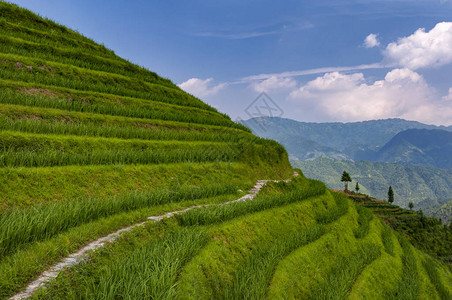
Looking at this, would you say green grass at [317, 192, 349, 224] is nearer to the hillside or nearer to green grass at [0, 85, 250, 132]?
green grass at [0, 85, 250, 132]

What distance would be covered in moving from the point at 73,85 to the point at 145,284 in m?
14.7

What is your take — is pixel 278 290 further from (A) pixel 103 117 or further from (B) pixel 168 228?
(A) pixel 103 117

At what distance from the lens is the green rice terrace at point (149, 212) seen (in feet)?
11.8

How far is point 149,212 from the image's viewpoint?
5945mm

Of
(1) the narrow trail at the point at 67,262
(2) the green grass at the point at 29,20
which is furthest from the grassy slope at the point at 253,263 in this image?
(2) the green grass at the point at 29,20

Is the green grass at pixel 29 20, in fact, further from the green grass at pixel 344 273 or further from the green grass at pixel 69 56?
the green grass at pixel 344 273

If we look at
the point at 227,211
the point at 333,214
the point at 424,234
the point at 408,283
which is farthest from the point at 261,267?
the point at 424,234

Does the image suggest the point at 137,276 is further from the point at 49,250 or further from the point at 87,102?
the point at 87,102

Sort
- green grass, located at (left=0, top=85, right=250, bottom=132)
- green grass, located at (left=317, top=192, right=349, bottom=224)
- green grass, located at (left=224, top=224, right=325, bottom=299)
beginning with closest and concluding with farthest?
1. green grass, located at (left=224, top=224, right=325, bottom=299)
2. green grass, located at (left=317, top=192, right=349, bottom=224)
3. green grass, located at (left=0, top=85, right=250, bottom=132)

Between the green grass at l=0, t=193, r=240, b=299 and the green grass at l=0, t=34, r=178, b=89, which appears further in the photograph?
the green grass at l=0, t=34, r=178, b=89

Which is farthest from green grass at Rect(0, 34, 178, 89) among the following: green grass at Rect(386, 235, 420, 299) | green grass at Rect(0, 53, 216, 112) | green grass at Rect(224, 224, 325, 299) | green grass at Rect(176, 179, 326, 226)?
green grass at Rect(386, 235, 420, 299)

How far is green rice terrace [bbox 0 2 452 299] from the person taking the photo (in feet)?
11.8

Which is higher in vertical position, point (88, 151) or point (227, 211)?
point (88, 151)

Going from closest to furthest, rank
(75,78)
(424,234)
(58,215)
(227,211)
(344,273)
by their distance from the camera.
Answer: (58,215) < (227,211) < (344,273) < (75,78) < (424,234)
